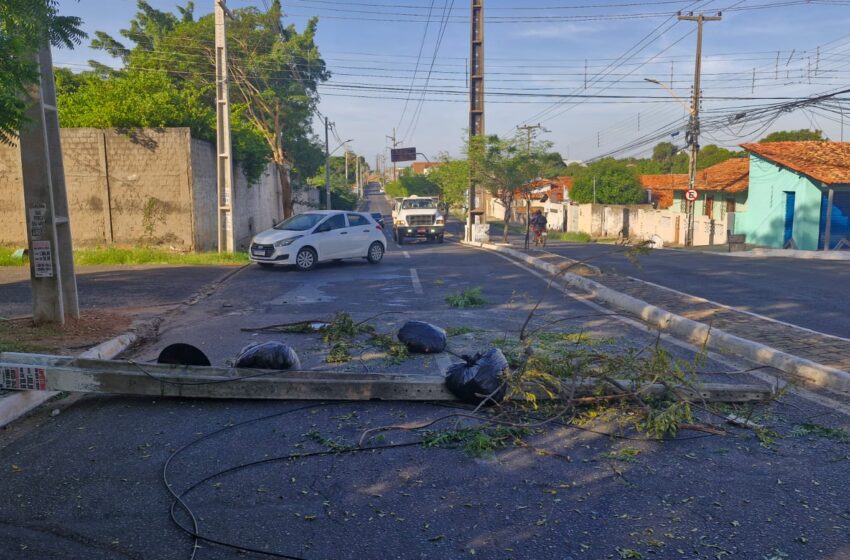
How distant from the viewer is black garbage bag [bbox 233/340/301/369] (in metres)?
6.52

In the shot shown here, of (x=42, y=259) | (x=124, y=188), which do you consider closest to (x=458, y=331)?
(x=42, y=259)

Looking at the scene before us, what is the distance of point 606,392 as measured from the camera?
19.2 ft

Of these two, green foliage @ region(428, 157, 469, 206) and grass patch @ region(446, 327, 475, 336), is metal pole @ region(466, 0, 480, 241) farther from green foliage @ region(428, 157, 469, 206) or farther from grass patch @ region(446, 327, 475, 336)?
grass patch @ region(446, 327, 475, 336)

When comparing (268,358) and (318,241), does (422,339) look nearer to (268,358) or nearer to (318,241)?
(268,358)

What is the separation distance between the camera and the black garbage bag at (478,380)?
18.9ft

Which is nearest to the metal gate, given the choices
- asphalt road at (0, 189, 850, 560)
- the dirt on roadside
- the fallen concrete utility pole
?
asphalt road at (0, 189, 850, 560)

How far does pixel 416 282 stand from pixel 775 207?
2488cm

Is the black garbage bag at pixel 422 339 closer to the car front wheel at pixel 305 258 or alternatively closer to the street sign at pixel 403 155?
the car front wheel at pixel 305 258

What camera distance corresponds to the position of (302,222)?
19250 millimetres

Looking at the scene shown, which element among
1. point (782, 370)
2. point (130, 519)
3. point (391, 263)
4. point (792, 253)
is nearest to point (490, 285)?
point (391, 263)

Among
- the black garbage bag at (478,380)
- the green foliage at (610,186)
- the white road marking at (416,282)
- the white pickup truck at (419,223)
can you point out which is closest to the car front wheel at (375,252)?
the white road marking at (416,282)

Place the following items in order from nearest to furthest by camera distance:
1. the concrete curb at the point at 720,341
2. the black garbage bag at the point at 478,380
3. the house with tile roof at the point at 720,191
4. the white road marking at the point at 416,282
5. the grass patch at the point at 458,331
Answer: the black garbage bag at the point at 478,380 → the concrete curb at the point at 720,341 → the grass patch at the point at 458,331 → the white road marking at the point at 416,282 → the house with tile roof at the point at 720,191

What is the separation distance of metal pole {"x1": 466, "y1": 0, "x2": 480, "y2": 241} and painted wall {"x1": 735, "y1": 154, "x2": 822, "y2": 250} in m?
12.3

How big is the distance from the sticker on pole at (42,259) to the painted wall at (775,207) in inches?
1208
